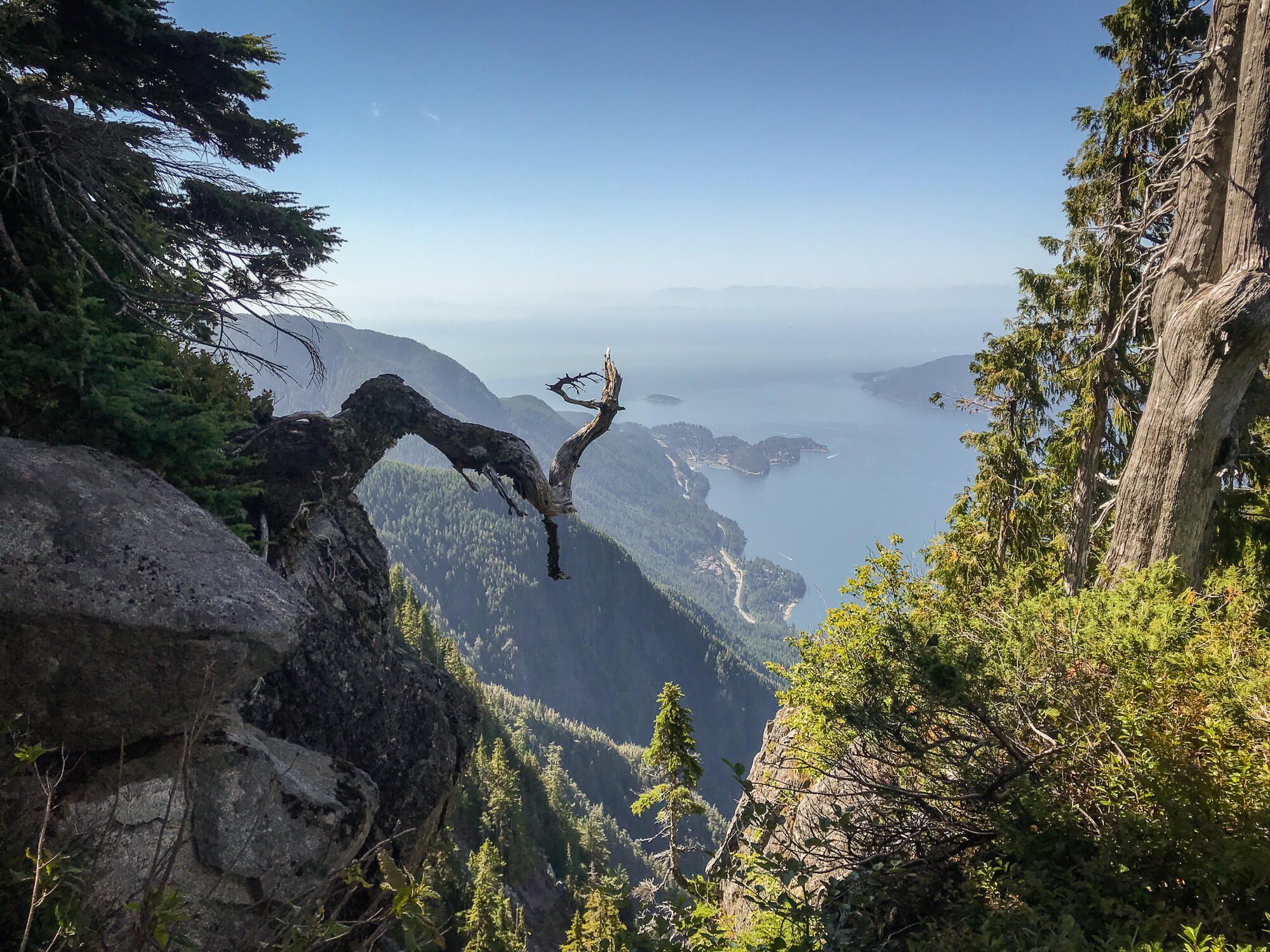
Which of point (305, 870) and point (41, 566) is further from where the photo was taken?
point (305, 870)

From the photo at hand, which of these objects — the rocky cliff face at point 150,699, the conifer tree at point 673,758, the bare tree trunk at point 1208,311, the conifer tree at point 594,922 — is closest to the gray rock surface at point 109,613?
the rocky cliff face at point 150,699

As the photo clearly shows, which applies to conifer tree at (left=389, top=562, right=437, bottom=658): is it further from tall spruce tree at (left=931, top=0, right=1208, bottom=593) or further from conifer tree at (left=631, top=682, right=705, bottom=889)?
tall spruce tree at (left=931, top=0, right=1208, bottom=593)

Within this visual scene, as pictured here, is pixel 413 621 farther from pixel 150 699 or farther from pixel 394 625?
pixel 150 699

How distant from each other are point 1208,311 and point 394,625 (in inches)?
433

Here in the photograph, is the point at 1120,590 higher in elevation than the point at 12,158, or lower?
lower

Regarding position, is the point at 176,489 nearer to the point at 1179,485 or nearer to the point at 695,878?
the point at 695,878

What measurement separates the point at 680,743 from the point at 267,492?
13.4m

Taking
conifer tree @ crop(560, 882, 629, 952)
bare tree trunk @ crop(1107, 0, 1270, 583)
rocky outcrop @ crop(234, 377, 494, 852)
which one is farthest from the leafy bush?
conifer tree @ crop(560, 882, 629, 952)

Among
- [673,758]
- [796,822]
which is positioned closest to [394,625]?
[796,822]

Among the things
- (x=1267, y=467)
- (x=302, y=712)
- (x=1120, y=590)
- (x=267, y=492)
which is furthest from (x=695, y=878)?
(x=1267, y=467)

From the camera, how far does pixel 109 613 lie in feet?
13.6

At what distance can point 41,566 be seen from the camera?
162 inches

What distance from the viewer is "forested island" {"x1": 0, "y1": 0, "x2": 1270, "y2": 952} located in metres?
3.60

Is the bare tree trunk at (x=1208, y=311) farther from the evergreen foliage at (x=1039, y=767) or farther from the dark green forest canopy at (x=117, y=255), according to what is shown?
the dark green forest canopy at (x=117, y=255)
